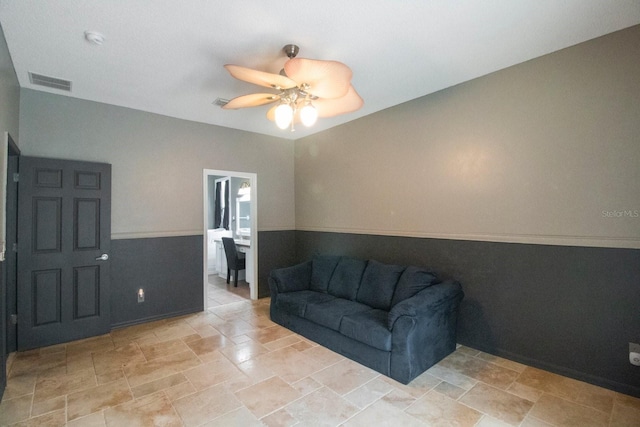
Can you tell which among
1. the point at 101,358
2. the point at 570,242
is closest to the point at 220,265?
the point at 101,358

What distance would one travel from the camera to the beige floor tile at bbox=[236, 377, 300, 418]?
2.24 meters

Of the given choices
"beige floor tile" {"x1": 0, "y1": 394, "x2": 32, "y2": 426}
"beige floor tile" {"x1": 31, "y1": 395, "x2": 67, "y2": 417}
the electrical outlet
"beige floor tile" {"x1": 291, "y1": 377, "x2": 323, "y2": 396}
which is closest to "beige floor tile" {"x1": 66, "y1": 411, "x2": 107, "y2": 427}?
"beige floor tile" {"x1": 31, "y1": 395, "x2": 67, "y2": 417}

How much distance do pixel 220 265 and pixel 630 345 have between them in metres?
6.32

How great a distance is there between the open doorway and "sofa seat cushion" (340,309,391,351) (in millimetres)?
2470

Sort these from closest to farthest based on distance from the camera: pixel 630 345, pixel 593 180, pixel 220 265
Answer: pixel 630 345 < pixel 593 180 < pixel 220 265

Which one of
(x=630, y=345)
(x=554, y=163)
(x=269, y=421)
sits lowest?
(x=269, y=421)

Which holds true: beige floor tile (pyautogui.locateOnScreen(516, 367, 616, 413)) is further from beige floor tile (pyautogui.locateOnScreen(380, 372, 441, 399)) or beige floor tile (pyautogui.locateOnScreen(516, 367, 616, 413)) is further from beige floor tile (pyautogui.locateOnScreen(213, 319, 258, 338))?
beige floor tile (pyautogui.locateOnScreen(213, 319, 258, 338))

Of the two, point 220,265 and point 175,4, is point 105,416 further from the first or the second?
point 220,265

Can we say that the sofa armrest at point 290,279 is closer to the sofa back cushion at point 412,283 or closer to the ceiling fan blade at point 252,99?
the sofa back cushion at point 412,283

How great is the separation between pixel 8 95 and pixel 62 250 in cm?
163

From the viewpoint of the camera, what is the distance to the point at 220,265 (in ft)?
22.2

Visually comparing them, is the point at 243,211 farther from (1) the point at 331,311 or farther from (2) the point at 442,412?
(2) the point at 442,412

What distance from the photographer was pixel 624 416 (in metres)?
2.11

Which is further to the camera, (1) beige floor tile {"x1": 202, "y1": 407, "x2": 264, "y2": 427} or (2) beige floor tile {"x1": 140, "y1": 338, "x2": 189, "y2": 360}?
(2) beige floor tile {"x1": 140, "y1": 338, "x2": 189, "y2": 360}
